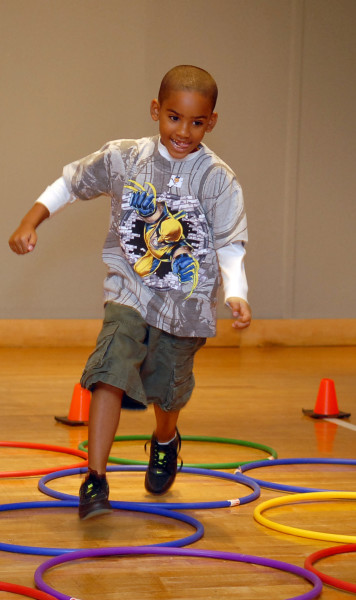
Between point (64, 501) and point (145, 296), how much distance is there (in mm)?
647

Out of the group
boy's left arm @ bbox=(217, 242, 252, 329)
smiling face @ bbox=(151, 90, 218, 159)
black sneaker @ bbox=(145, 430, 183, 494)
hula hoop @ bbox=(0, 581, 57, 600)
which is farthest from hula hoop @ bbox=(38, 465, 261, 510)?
smiling face @ bbox=(151, 90, 218, 159)

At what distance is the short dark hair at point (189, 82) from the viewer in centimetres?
259

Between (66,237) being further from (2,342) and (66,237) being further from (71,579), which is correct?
(71,579)

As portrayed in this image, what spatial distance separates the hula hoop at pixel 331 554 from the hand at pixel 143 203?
42.6 inches

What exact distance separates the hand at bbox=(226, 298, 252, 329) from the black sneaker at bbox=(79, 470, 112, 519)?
572mm

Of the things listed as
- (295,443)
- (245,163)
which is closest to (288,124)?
(245,163)

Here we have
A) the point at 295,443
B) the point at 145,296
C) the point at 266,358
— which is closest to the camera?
the point at 145,296

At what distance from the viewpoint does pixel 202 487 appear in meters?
2.99

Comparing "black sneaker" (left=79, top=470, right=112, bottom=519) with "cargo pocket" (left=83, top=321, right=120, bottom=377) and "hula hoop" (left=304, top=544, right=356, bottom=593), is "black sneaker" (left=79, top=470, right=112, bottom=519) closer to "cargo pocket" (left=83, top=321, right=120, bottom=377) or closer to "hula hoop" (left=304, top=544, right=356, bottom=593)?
"cargo pocket" (left=83, top=321, right=120, bottom=377)

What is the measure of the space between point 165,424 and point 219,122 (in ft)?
14.3

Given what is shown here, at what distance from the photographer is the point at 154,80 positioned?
263 inches

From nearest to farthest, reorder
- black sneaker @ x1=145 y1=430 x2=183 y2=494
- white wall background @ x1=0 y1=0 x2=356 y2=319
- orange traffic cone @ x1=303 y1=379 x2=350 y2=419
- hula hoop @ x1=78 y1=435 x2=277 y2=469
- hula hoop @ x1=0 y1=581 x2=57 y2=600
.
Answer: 1. hula hoop @ x1=0 y1=581 x2=57 y2=600
2. black sneaker @ x1=145 y1=430 x2=183 y2=494
3. hula hoop @ x1=78 y1=435 x2=277 y2=469
4. orange traffic cone @ x1=303 y1=379 x2=350 y2=419
5. white wall background @ x1=0 y1=0 x2=356 y2=319

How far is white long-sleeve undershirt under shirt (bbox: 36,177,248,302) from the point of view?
263 cm

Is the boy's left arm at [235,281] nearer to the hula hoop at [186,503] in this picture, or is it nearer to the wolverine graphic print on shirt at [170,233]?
the wolverine graphic print on shirt at [170,233]
